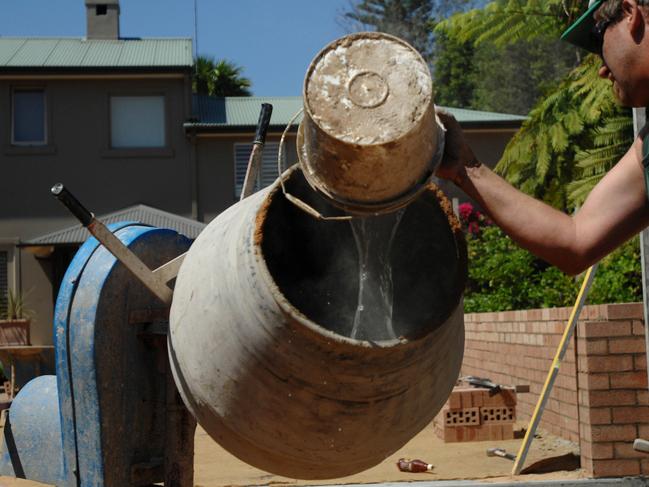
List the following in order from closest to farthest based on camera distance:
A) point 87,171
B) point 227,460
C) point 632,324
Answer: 1. point 632,324
2. point 227,460
3. point 87,171

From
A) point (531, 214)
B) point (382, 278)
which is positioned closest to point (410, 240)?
point (382, 278)

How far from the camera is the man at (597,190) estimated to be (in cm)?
244

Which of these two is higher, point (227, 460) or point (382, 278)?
point (382, 278)

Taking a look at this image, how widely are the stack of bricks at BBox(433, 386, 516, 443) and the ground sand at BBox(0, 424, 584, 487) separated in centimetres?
10

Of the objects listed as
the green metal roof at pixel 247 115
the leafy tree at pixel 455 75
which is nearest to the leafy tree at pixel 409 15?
the leafy tree at pixel 455 75

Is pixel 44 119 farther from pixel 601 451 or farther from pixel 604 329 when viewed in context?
pixel 601 451

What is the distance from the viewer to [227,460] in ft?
25.4

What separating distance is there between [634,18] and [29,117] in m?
18.9

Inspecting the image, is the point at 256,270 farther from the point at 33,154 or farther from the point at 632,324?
the point at 33,154

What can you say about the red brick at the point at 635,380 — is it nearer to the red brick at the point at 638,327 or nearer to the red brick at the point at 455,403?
the red brick at the point at 638,327

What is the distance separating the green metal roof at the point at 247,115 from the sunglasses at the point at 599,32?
1669 cm

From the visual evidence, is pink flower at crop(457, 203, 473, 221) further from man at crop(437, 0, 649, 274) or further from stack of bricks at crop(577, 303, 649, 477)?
man at crop(437, 0, 649, 274)

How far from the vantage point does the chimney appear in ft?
71.1

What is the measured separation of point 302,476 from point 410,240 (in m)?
0.85
